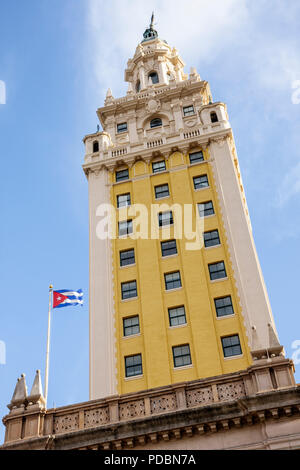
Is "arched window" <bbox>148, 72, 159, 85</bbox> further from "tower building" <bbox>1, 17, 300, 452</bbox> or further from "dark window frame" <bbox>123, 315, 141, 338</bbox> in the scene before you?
"dark window frame" <bbox>123, 315, 141, 338</bbox>

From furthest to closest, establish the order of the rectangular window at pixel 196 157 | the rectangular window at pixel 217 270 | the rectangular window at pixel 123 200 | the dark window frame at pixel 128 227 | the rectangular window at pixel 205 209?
the rectangular window at pixel 196 157 < the rectangular window at pixel 123 200 < the dark window frame at pixel 128 227 < the rectangular window at pixel 205 209 < the rectangular window at pixel 217 270

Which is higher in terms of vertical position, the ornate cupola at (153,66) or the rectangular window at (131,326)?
the ornate cupola at (153,66)

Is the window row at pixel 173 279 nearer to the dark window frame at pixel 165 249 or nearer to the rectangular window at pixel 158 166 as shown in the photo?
the dark window frame at pixel 165 249

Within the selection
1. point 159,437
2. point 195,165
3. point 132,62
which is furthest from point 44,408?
point 132,62

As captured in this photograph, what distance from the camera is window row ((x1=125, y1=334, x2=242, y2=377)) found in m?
32.3

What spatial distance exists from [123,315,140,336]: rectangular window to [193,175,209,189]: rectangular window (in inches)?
485

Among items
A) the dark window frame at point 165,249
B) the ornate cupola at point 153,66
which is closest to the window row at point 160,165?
the dark window frame at point 165,249

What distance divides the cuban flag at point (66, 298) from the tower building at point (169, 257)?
6.99 feet

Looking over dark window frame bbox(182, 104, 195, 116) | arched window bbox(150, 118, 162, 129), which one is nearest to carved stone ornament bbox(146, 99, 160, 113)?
arched window bbox(150, 118, 162, 129)

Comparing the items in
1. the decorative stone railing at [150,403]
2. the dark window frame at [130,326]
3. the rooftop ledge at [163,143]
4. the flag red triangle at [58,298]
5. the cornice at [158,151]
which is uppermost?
the rooftop ledge at [163,143]

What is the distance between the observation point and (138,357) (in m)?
33.9

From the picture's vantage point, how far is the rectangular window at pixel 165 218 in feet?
132
